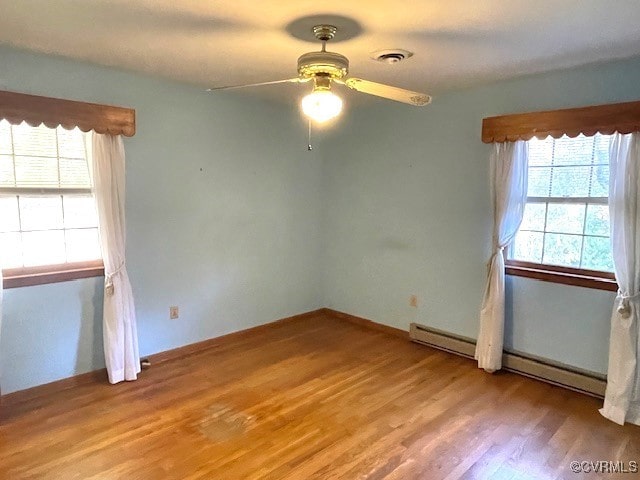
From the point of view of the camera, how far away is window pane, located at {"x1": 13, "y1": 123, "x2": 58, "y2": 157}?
2857 millimetres

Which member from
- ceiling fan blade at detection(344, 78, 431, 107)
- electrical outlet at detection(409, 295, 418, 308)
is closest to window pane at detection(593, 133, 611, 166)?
ceiling fan blade at detection(344, 78, 431, 107)

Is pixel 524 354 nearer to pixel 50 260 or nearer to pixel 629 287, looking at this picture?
pixel 629 287

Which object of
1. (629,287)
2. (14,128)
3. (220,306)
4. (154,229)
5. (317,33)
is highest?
(317,33)

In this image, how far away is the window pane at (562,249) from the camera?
3.20 metres

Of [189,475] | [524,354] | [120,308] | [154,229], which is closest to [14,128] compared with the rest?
[154,229]

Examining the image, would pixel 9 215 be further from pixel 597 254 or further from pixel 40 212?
pixel 597 254

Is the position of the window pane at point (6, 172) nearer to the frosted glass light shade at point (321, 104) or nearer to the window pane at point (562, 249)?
the frosted glass light shade at point (321, 104)

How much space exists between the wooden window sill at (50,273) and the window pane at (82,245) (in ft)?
0.19

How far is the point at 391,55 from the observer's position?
8.63ft

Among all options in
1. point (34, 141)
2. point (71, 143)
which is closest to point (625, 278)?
point (71, 143)

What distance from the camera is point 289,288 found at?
182 inches

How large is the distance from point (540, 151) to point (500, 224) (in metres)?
0.61

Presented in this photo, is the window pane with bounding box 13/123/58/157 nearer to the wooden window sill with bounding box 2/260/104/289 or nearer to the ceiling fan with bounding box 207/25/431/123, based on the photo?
the wooden window sill with bounding box 2/260/104/289

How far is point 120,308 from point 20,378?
74 centimetres
